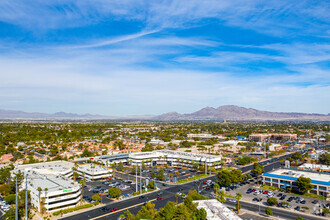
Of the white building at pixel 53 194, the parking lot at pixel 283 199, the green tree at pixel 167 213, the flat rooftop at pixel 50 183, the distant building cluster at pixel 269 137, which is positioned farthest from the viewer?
the distant building cluster at pixel 269 137

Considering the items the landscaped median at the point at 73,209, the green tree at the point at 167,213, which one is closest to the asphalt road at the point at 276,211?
the green tree at the point at 167,213

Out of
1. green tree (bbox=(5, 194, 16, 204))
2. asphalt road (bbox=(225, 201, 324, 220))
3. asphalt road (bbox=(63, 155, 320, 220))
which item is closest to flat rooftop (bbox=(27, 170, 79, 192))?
green tree (bbox=(5, 194, 16, 204))

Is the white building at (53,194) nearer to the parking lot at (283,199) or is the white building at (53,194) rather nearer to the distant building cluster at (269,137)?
the parking lot at (283,199)

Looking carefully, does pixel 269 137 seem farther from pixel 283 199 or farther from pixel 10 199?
pixel 10 199

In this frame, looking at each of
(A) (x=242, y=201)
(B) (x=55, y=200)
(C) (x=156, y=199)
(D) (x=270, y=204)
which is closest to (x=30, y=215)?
(B) (x=55, y=200)

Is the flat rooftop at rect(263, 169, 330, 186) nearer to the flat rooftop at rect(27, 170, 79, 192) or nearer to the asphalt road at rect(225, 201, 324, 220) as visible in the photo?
the asphalt road at rect(225, 201, 324, 220)

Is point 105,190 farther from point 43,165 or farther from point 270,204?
point 270,204

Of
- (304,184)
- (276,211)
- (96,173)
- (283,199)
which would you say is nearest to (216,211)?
(276,211)
